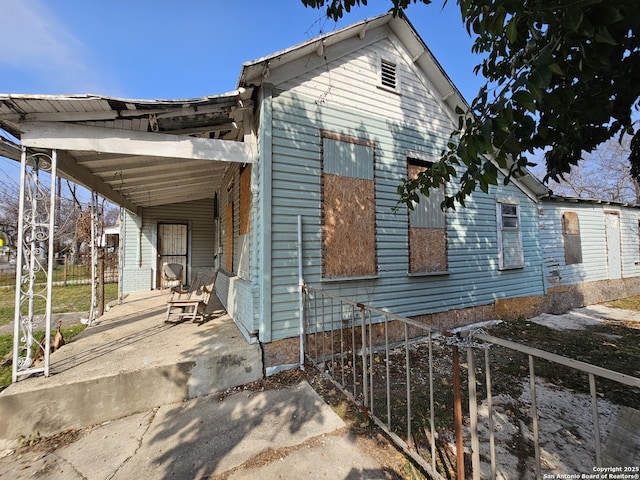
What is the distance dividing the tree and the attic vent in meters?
2.54

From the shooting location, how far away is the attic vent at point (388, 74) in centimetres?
551

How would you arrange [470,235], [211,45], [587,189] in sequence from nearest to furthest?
[211,45] < [470,235] < [587,189]

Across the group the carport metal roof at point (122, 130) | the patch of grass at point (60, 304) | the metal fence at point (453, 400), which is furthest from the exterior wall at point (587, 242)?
the patch of grass at point (60, 304)

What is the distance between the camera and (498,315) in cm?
689

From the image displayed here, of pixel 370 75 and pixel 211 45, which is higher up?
pixel 211 45

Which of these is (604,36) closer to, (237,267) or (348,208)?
(348,208)

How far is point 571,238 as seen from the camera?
9.19m

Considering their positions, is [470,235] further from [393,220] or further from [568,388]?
[568,388]

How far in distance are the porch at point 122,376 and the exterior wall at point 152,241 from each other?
4832mm

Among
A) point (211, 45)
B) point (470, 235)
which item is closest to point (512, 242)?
point (470, 235)

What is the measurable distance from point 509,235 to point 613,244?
6.55 m

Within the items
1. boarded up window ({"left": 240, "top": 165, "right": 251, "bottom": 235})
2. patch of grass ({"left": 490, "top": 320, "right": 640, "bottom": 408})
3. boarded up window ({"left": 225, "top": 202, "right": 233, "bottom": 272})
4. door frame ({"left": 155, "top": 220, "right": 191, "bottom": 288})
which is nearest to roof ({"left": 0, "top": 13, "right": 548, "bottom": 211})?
boarded up window ({"left": 240, "top": 165, "right": 251, "bottom": 235})

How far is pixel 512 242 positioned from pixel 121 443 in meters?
8.68

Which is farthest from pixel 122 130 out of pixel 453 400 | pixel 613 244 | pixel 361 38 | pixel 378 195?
pixel 613 244
